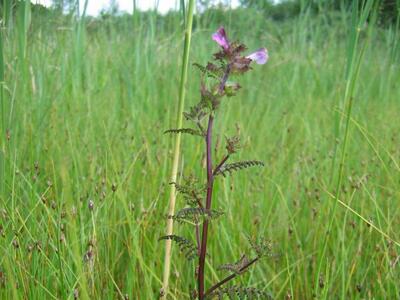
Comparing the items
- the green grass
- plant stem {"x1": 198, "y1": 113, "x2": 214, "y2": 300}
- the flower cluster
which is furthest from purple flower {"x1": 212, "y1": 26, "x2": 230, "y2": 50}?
the green grass

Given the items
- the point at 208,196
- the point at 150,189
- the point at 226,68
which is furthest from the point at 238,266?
the point at 150,189

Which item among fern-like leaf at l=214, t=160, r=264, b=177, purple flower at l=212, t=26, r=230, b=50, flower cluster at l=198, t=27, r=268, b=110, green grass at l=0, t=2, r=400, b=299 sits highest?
purple flower at l=212, t=26, r=230, b=50

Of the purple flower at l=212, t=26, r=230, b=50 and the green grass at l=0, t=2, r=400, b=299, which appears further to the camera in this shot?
the green grass at l=0, t=2, r=400, b=299

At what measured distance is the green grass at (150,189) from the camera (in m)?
1.09

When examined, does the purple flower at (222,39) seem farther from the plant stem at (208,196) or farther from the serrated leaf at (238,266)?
the serrated leaf at (238,266)

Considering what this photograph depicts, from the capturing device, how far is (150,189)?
1.64 meters

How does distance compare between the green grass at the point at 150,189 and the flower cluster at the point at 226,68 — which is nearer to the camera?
the flower cluster at the point at 226,68

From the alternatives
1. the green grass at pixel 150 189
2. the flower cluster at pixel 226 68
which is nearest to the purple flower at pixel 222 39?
the flower cluster at pixel 226 68

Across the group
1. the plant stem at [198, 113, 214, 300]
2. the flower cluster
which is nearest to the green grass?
the plant stem at [198, 113, 214, 300]

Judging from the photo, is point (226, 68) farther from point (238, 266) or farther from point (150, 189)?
point (150, 189)

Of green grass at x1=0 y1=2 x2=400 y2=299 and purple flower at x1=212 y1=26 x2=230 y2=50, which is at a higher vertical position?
purple flower at x1=212 y1=26 x2=230 y2=50

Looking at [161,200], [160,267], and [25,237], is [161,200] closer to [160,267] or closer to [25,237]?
[160,267]

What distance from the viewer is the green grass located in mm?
1094

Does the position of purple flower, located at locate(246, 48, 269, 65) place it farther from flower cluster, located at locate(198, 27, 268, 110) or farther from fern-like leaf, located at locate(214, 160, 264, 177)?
fern-like leaf, located at locate(214, 160, 264, 177)
